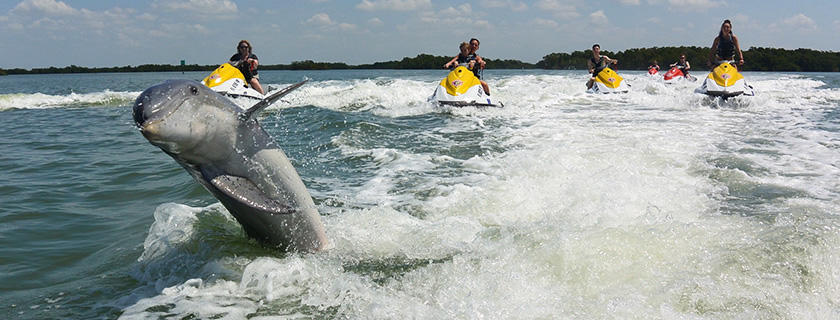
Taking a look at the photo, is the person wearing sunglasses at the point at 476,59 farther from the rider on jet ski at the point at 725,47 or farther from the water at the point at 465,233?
the rider on jet ski at the point at 725,47

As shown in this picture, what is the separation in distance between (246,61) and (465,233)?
965 centimetres

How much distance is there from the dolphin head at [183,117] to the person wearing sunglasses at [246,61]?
9.89m

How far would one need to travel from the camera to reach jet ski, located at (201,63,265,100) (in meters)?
12.0

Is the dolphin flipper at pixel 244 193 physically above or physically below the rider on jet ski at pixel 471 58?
below

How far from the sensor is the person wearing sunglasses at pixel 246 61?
1239 cm

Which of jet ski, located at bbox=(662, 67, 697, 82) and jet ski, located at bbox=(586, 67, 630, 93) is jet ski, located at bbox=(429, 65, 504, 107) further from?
jet ski, located at bbox=(662, 67, 697, 82)

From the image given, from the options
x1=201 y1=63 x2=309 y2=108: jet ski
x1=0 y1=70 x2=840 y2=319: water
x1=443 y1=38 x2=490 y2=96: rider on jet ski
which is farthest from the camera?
x1=443 y1=38 x2=490 y2=96: rider on jet ski

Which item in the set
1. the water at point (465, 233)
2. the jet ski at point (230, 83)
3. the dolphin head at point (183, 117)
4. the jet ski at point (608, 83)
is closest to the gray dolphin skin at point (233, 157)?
the dolphin head at point (183, 117)

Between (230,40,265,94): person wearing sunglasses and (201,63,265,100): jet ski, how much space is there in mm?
158

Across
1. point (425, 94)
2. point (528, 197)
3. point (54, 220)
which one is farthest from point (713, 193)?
point (425, 94)

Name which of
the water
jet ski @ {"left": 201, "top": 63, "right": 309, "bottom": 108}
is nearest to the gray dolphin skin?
the water

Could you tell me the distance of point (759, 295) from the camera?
2777 mm

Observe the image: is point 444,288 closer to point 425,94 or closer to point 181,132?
point 181,132

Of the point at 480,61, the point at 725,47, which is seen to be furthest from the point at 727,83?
the point at 480,61
